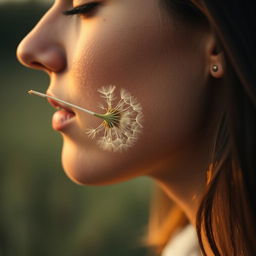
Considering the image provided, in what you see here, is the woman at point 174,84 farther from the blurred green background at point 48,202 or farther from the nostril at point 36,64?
the blurred green background at point 48,202

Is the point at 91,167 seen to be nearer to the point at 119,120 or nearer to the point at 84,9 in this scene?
the point at 119,120

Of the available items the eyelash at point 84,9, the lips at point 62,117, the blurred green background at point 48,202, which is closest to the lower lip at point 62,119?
the lips at point 62,117

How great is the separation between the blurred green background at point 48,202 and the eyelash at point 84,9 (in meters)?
1.16

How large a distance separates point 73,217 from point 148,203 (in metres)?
0.32

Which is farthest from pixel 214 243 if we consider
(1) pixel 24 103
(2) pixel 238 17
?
(1) pixel 24 103

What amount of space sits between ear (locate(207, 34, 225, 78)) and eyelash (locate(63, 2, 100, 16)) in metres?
0.19

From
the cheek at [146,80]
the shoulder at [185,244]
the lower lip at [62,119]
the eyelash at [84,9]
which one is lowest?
the shoulder at [185,244]

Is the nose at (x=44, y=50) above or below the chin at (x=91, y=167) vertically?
above

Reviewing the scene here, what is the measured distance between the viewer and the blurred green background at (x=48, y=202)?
199cm

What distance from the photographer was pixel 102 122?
2.59 feet

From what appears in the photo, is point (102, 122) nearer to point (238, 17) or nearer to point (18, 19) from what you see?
point (238, 17)

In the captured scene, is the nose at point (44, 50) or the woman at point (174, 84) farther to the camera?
the nose at point (44, 50)

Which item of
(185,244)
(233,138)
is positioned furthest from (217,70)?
(185,244)

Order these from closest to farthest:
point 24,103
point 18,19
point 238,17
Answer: point 238,17 < point 18,19 < point 24,103
